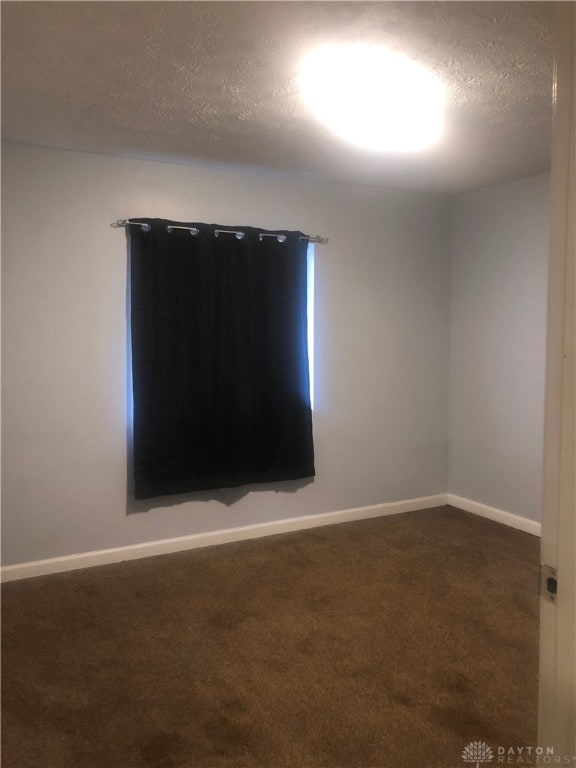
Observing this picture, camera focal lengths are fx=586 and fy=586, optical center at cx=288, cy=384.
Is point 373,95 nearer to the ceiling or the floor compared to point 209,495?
nearer to the ceiling

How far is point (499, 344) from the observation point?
13.5 feet

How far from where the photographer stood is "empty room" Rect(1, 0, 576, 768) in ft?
6.21

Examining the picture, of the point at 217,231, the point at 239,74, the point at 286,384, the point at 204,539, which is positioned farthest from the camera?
the point at 286,384

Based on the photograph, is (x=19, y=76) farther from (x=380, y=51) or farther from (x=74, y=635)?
(x=74, y=635)

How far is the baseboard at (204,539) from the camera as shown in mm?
3271

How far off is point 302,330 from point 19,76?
212 cm

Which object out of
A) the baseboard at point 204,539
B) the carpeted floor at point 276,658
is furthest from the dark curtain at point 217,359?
the carpeted floor at point 276,658

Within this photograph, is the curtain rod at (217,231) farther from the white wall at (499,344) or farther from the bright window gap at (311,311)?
the white wall at (499,344)

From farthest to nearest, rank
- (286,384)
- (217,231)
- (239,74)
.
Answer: (286,384), (217,231), (239,74)

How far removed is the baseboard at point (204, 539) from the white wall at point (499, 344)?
0.55 m

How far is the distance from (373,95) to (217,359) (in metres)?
1.77

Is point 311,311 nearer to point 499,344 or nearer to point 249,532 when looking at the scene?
point 499,344

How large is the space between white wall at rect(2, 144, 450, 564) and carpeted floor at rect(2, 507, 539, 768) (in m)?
0.39

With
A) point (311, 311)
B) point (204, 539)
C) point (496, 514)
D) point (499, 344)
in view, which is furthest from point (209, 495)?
point (499, 344)
